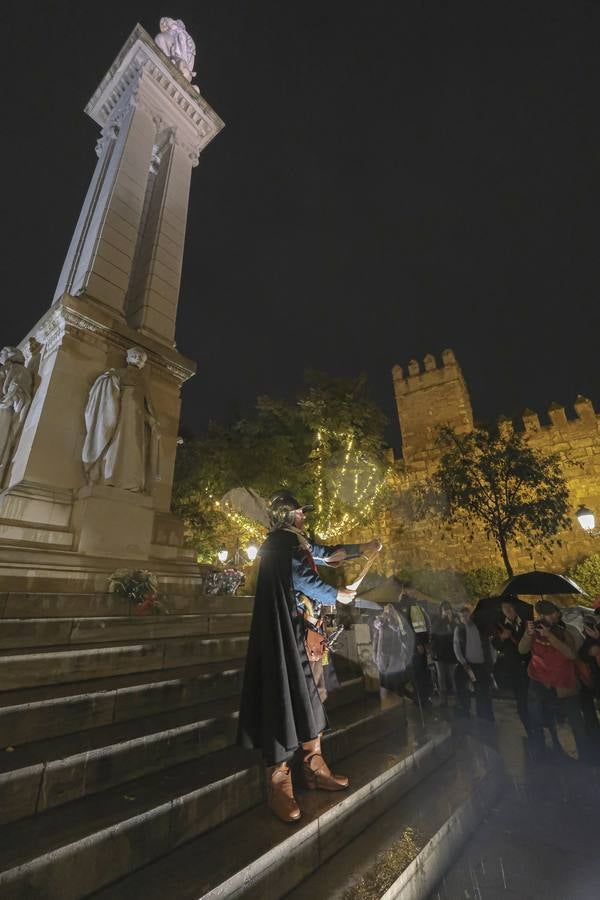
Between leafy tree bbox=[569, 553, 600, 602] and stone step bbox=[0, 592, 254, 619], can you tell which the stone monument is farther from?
leafy tree bbox=[569, 553, 600, 602]

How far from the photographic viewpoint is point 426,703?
301 inches

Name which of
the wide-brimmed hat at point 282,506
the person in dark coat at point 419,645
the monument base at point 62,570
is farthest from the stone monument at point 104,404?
the person in dark coat at point 419,645

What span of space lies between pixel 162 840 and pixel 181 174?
13841 millimetres

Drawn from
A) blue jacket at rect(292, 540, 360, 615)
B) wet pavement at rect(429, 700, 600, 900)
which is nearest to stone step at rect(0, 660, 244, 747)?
blue jacket at rect(292, 540, 360, 615)

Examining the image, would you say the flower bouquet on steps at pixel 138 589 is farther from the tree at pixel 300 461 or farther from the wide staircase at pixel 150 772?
the tree at pixel 300 461

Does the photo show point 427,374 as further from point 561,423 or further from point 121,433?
point 121,433

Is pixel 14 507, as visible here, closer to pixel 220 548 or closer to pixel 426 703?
pixel 426 703

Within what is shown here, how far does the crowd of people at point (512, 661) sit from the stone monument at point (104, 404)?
446 cm

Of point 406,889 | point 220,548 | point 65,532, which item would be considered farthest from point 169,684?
point 220,548

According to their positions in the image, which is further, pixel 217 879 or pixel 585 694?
pixel 585 694

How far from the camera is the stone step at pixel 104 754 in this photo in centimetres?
225

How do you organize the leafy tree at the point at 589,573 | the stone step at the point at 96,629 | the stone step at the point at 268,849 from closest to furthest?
the stone step at the point at 268,849 < the stone step at the point at 96,629 < the leafy tree at the point at 589,573

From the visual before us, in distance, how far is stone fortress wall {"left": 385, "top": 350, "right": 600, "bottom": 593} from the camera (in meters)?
22.8

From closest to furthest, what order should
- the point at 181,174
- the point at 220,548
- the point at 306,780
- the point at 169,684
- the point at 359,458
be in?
the point at 306,780
the point at 169,684
the point at 181,174
the point at 359,458
the point at 220,548
